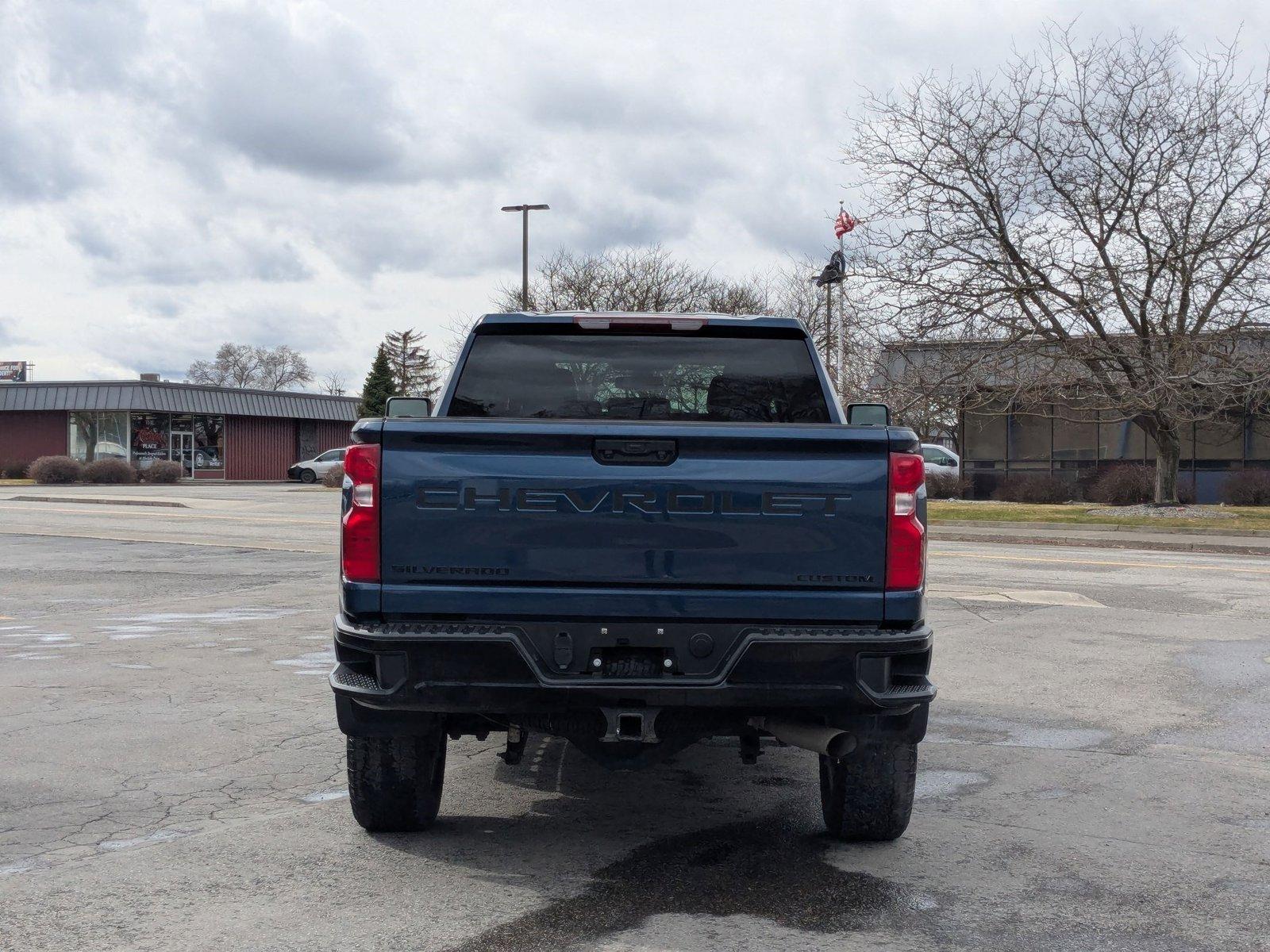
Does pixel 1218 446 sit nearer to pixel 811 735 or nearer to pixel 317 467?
pixel 317 467

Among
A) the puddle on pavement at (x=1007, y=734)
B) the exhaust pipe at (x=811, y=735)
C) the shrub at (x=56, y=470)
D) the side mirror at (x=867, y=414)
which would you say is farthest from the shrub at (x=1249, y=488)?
the shrub at (x=56, y=470)

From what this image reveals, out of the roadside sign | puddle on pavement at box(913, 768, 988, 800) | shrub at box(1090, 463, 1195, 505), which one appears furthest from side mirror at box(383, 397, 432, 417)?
the roadside sign

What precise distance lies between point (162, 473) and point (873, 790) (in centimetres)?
4911

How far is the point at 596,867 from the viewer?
451 centimetres

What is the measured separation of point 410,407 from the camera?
550cm

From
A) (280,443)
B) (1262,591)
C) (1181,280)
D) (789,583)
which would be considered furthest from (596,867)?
(280,443)

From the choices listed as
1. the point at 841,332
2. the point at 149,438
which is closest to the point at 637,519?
the point at 841,332

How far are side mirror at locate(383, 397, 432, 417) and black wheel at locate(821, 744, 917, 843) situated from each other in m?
2.24

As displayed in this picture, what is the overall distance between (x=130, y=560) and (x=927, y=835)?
14.9 meters

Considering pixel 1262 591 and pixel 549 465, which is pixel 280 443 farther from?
pixel 549 465

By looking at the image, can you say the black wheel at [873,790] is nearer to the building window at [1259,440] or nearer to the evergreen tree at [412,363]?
the building window at [1259,440]

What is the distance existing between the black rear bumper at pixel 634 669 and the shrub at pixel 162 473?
160 ft

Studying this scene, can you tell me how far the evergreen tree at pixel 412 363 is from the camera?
92500mm

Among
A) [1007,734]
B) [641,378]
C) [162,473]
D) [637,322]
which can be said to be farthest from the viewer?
[162,473]
